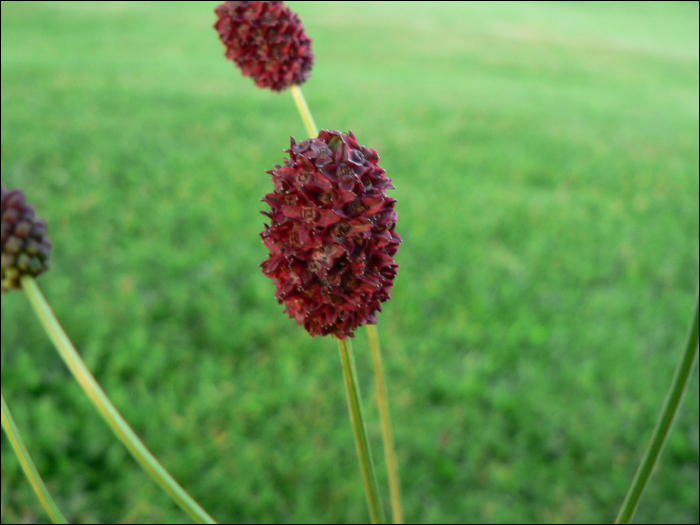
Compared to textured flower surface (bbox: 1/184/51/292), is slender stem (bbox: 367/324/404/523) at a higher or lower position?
lower

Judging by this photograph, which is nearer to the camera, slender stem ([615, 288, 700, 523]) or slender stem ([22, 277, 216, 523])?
slender stem ([22, 277, 216, 523])

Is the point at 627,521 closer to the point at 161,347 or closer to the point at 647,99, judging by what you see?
the point at 161,347

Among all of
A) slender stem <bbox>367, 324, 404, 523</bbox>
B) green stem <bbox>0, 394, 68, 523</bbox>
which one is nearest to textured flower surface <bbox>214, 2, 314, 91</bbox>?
slender stem <bbox>367, 324, 404, 523</bbox>

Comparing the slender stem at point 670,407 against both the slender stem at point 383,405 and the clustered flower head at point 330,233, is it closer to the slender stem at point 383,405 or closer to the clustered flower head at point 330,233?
the clustered flower head at point 330,233

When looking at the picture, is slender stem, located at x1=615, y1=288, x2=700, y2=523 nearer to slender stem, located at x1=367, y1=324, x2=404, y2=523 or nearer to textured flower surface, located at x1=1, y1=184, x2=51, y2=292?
slender stem, located at x1=367, y1=324, x2=404, y2=523

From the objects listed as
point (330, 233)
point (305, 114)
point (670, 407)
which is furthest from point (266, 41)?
point (670, 407)

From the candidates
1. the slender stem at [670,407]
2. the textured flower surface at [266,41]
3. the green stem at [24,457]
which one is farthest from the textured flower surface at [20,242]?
the slender stem at [670,407]
